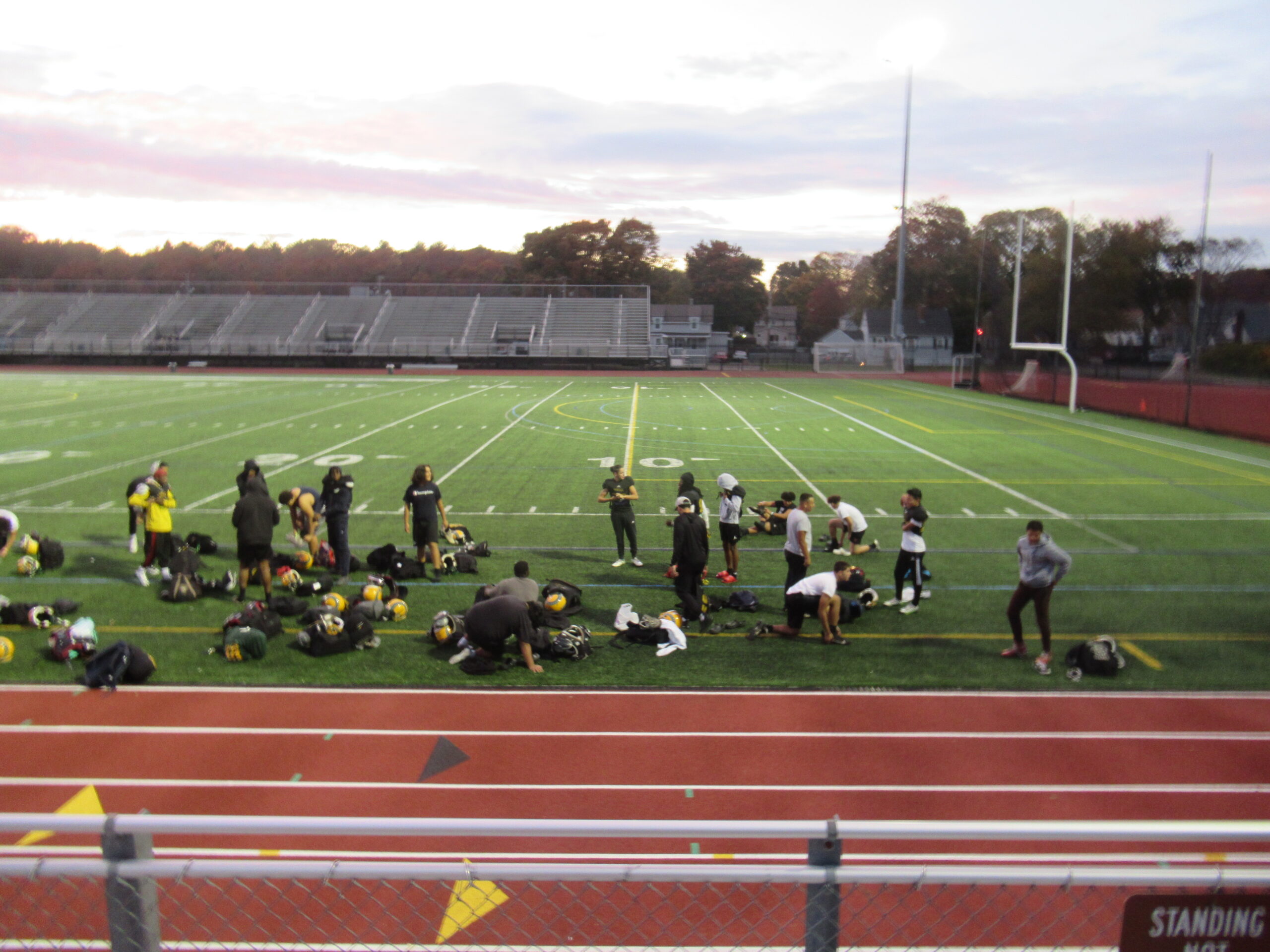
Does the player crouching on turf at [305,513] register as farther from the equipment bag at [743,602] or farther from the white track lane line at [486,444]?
the white track lane line at [486,444]

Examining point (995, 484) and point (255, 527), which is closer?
point (255, 527)

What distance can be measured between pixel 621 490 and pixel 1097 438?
2317cm

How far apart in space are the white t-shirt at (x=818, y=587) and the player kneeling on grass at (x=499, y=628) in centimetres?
352

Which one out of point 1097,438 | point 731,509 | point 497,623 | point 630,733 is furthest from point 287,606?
point 1097,438

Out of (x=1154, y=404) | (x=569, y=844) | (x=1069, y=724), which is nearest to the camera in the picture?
(x=569, y=844)

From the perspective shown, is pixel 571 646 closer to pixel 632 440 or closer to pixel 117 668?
pixel 117 668

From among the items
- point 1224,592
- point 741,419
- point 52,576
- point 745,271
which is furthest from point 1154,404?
point 745,271

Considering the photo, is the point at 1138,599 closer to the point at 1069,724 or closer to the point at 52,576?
the point at 1069,724

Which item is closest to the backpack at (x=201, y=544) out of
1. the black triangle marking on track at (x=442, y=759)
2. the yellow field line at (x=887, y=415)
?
the black triangle marking on track at (x=442, y=759)

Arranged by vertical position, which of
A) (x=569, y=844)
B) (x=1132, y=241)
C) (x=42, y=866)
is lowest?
(x=569, y=844)

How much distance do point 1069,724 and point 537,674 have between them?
576 centimetres

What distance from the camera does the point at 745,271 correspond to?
125m

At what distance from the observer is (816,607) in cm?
1180

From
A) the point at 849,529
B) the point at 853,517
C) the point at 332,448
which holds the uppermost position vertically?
the point at 853,517
